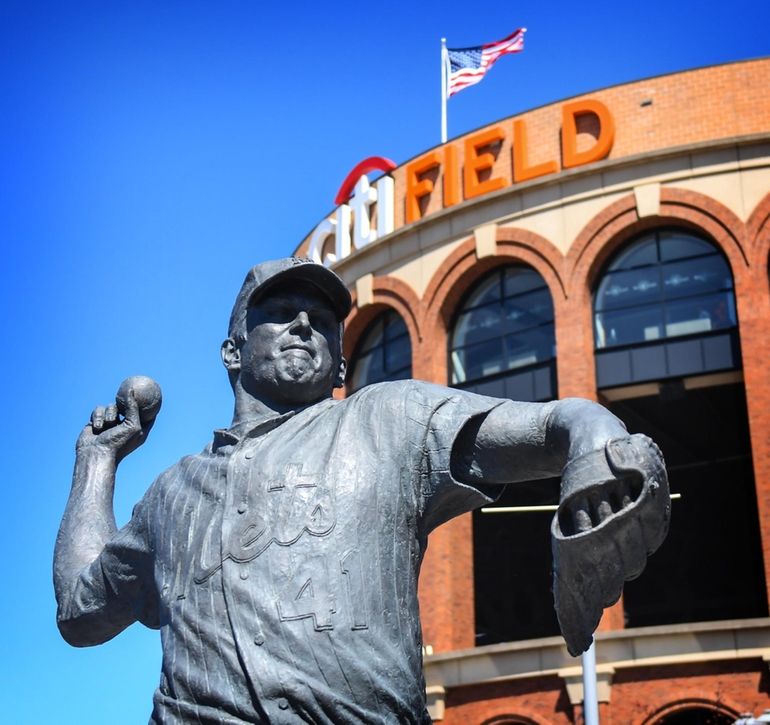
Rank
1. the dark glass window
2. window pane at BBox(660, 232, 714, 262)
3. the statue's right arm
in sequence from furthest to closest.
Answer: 1. window pane at BBox(660, 232, 714, 262)
2. the dark glass window
3. the statue's right arm

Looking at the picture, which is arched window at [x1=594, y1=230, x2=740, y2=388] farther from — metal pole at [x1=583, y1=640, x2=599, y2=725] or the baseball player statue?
the baseball player statue

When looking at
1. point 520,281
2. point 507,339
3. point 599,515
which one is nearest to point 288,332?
point 599,515

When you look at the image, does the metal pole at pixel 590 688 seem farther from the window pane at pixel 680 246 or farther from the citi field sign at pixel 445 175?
the citi field sign at pixel 445 175

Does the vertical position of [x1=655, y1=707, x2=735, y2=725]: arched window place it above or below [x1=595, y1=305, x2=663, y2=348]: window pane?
below

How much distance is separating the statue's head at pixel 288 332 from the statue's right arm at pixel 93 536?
441mm

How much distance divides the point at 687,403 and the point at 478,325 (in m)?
4.89

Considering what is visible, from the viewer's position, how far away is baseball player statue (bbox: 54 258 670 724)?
2.61 meters

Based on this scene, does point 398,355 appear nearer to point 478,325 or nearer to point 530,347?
point 478,325

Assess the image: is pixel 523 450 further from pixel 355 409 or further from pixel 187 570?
pixel 187 570

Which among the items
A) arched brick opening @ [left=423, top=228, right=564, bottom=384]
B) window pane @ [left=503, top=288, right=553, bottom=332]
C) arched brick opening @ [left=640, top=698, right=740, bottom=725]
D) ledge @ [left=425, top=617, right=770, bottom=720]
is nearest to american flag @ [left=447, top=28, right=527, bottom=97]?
arched brick opening @ [left=423, top=228, right=564, bottom=384]

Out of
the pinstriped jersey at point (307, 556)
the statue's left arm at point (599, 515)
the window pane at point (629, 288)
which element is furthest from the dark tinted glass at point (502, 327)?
the statue's left arm at point (599, 515)

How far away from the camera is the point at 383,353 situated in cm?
3109

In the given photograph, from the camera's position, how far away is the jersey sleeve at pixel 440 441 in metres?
3.03

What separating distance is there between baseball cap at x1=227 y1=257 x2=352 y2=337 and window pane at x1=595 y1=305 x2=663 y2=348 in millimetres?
23743
